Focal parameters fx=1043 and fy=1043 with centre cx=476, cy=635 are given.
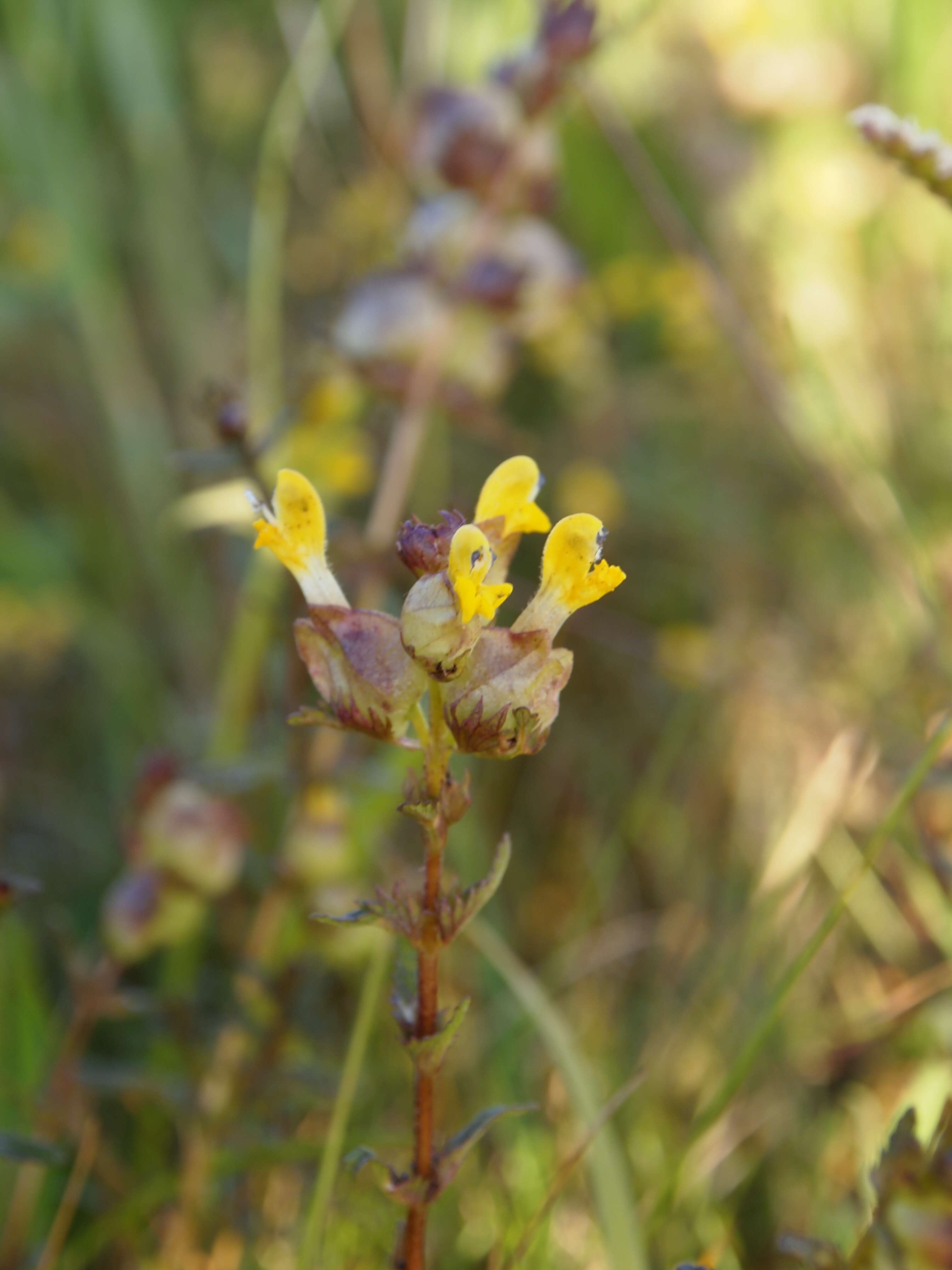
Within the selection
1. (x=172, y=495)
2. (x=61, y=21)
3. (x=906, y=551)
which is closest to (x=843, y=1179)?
(x=906, y=551)

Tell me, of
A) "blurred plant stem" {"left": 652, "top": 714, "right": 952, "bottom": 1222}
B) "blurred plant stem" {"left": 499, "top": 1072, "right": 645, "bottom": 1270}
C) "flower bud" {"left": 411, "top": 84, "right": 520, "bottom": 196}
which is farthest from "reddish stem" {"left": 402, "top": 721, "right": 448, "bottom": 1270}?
"flower bud" {"left": 411, "top": 84, "right": 520, "bottom": 196}

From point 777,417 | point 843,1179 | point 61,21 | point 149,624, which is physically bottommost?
point 843,1179

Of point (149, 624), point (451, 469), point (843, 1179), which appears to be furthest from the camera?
point (451, 469)

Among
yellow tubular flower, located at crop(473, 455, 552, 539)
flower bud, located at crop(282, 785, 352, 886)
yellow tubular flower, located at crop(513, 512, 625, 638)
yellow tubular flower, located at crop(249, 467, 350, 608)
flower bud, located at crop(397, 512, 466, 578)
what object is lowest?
yellow tubular flower, located at crop(513, 512, 625, 638)

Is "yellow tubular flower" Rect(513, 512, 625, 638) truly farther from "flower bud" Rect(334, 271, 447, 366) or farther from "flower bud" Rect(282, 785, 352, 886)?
"flower bud" Rect(334, 271, 447, 366)

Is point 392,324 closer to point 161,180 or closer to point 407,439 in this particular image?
point 407,439

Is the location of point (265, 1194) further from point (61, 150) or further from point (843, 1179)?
point (61, 150)

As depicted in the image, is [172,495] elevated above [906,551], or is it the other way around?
[172,495]

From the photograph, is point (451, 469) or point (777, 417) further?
point (451, 469)
